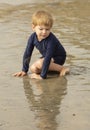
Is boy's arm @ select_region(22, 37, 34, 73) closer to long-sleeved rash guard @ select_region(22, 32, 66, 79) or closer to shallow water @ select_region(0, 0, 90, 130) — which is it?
long-sleeved rash guard @ select_region(22, 32, 66, 79)

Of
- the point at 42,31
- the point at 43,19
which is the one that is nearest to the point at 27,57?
the point at 42,31

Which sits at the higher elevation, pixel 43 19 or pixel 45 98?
pixel 43 19

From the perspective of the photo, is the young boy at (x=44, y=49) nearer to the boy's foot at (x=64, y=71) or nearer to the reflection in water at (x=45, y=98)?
the boy's foot at (x=64, y=71)

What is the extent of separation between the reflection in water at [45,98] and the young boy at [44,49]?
6.3 inches

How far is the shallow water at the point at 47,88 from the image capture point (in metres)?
4.24

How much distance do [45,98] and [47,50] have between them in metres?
0.94

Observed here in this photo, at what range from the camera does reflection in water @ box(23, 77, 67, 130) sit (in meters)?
4.23

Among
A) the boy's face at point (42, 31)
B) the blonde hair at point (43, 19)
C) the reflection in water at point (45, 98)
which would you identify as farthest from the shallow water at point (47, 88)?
the blonde hair at point (43, 19)

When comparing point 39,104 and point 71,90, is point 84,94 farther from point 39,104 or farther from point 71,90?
point 39,104

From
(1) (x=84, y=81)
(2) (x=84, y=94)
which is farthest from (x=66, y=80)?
(2) (x=84, y=94)

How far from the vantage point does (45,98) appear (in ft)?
16.0

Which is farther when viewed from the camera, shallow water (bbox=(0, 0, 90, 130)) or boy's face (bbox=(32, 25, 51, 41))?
boy's face (bbox=(32, 25, 51, 41))

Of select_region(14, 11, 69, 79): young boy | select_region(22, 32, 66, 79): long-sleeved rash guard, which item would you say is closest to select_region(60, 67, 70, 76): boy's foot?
select_region(14, 11, 69, 79): young boy

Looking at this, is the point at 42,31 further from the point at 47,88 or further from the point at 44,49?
the point at 47,88
